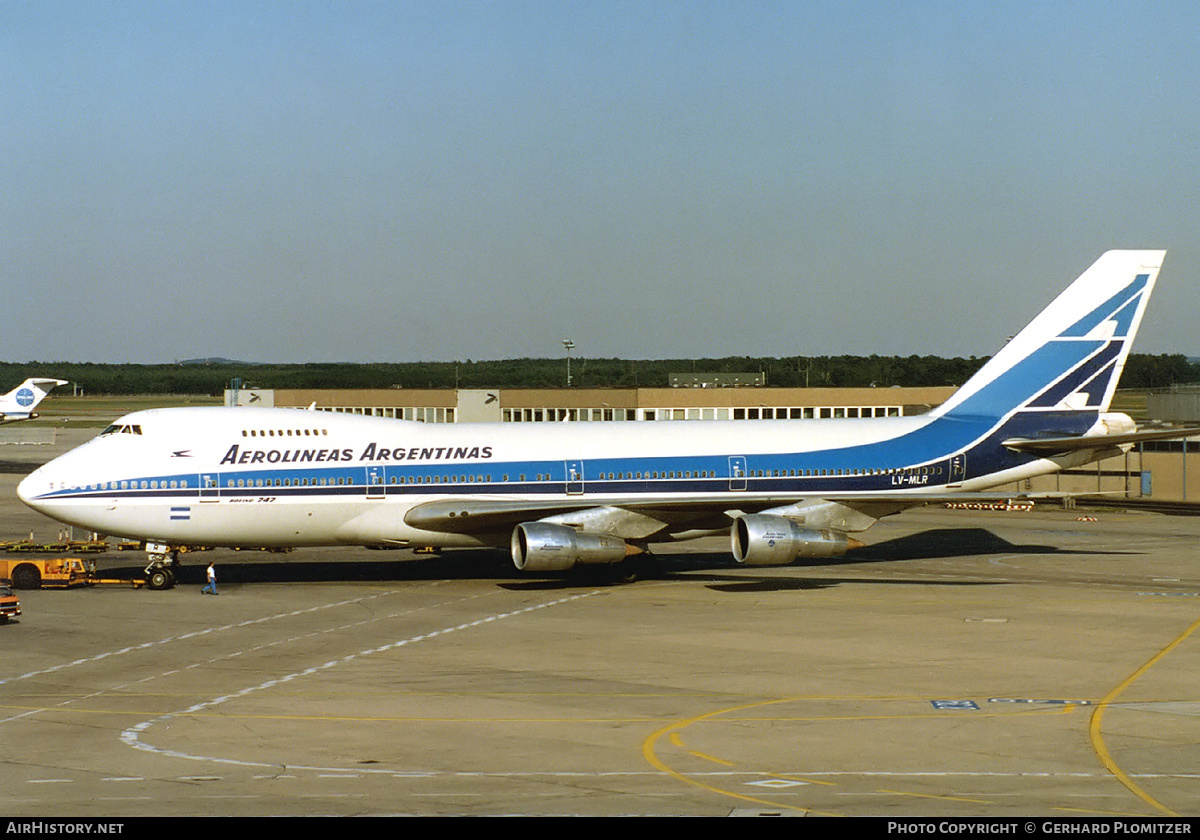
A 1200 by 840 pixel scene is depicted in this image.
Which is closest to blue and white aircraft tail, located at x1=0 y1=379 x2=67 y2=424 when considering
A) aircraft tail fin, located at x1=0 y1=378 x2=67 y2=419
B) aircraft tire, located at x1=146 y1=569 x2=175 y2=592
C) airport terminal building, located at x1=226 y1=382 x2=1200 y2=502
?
aircraft tail fin, located at x1=0 y1=378 x2=67 y2=419

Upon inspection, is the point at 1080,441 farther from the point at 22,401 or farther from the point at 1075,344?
the point at 22,401

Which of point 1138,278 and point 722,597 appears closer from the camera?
point 722,597

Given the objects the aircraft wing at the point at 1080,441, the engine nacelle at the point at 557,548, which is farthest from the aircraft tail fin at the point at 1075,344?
the engine nacelle at the point at 557,548

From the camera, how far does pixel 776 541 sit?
41.0 metres

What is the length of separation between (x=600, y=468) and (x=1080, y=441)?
55.5 ft

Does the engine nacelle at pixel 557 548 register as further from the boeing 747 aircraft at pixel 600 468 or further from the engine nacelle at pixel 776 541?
the engine nacelle at pixel 776 541

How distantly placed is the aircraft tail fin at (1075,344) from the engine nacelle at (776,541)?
32.2 feet

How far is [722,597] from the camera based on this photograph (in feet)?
134

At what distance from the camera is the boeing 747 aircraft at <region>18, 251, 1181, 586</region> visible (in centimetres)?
4175

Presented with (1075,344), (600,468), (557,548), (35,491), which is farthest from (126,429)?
(1075,344)

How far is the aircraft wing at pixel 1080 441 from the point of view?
150ft
